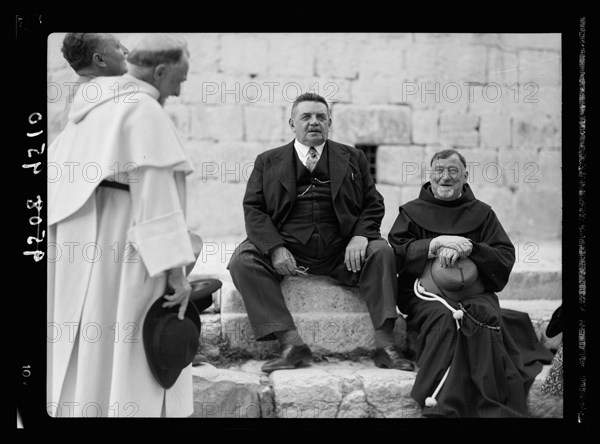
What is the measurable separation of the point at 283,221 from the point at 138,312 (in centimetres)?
102

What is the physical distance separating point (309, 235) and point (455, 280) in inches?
34.3

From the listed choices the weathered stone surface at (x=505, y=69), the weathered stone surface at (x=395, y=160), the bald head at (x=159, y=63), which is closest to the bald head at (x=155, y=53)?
the bald head at (x=159, y=63)

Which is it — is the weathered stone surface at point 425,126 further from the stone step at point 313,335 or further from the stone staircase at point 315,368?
the stone step at point 313,335

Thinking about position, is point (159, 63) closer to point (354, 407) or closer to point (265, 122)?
point (265, 122)

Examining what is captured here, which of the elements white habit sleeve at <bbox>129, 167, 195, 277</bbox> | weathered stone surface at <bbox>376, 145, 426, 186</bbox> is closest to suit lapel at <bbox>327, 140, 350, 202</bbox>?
white habit sleeve at <bbox>129, 167, 195, 277</bbox>

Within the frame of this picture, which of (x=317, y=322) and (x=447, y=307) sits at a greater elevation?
(x=447, y=307)

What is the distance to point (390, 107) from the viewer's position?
774cm

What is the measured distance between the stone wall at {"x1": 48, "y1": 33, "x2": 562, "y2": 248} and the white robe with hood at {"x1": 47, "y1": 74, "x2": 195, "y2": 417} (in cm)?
42

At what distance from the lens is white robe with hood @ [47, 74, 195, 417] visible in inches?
208

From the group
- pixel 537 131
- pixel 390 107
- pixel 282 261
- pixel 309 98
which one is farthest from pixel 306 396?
pixel 390 107

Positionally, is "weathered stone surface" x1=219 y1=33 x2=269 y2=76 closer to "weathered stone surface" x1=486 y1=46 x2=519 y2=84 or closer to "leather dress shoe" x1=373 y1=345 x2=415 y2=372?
"weathered stone surface" x1=486 y1=46 x2=519 y2=84

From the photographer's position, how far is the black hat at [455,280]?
5.77 meters

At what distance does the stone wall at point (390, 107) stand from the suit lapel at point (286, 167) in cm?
27
